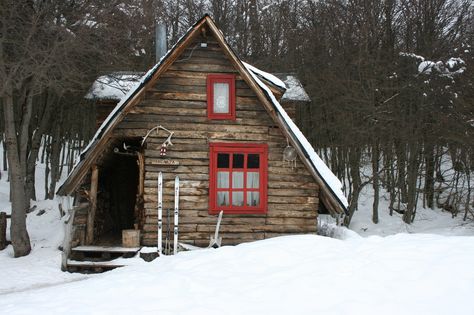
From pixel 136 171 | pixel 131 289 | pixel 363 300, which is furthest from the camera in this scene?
pixel 136 171

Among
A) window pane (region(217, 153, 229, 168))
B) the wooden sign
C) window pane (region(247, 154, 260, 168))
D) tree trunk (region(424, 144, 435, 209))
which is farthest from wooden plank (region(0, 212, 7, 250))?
tree trunk (region(424, 144, 435, 209))

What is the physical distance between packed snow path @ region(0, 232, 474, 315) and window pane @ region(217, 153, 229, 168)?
3975 millimetres

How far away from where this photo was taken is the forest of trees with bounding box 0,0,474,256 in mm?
16078

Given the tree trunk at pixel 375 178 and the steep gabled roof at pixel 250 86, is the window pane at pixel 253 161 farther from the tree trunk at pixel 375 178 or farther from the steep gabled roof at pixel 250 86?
the tree trunk at pixel 375 178

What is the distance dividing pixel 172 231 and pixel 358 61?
13696 millimetres

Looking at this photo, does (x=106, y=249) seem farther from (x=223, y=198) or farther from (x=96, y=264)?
(x=223, y=198)

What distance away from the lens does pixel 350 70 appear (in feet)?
73.4

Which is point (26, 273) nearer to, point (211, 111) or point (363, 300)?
point (211, 111)

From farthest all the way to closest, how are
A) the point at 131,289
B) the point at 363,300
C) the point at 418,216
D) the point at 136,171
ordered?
the point at 418,216
the point at 136,171
the point at 131,289
the point at 363,300

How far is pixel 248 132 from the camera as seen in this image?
11.9 m

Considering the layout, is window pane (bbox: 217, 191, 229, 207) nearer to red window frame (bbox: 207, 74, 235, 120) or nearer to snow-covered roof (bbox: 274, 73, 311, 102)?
red window frame (bbox: 207, 74, 235, 120)

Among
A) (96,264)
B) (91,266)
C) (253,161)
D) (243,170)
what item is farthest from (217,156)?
(91,266)

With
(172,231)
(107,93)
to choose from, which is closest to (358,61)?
(107,93)

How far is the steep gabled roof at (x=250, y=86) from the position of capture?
11.0 meters
